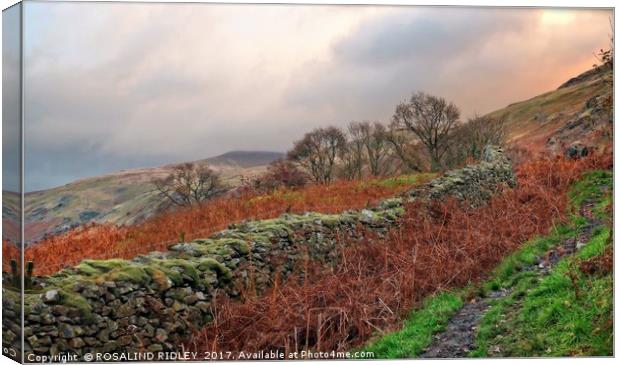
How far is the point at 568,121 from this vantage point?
12164mm

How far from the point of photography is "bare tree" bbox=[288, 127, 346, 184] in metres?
11.5

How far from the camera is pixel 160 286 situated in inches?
409

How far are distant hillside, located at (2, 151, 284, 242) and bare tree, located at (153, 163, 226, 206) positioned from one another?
0.09m

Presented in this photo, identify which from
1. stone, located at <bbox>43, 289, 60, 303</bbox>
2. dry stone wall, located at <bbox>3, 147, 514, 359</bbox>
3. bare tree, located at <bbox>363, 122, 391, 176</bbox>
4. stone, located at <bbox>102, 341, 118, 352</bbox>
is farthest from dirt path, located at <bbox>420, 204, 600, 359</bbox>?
stone, located at <bbox>43, 289, 60, 303</bbox>

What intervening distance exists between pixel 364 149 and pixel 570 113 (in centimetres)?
313

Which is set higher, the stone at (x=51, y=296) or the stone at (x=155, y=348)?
the stone at (x=51, y=296)

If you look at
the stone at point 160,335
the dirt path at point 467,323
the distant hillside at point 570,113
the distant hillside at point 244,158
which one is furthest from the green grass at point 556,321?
the stone at point 160,335

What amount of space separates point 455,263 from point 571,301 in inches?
82.3

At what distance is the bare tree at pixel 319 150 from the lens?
454 inches

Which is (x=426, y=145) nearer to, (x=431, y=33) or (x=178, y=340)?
(x=431, y=33)

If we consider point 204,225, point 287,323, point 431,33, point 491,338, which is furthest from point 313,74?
point 491,338

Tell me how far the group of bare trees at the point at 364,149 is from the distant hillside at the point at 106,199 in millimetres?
179

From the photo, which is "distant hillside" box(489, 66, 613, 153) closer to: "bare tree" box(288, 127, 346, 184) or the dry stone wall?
"bare tree" box(288, 127, 346, 184)

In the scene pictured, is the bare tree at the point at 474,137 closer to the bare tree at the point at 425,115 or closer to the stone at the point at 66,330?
the bare tree at the point at 425,115
